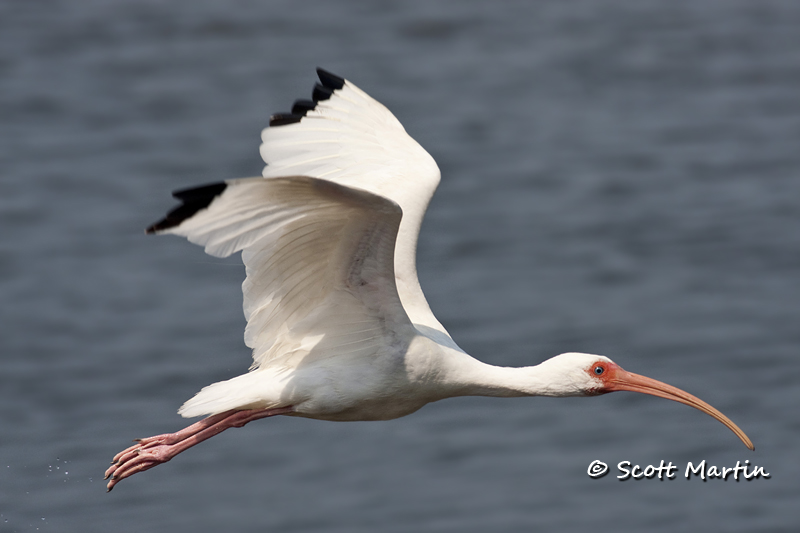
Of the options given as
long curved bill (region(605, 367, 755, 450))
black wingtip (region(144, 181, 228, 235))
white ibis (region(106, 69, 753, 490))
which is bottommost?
long curved bill (region(605, 367, 755, 450))

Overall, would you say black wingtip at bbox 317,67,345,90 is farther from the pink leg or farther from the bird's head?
the bird's head

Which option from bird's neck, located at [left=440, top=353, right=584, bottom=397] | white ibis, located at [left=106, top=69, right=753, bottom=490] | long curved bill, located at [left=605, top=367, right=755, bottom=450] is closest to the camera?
white ibis, located at [left=106, top=69, right=753, bottom=490]

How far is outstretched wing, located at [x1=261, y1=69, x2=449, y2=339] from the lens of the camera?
1216 cm

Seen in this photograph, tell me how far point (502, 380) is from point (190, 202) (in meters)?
3.54

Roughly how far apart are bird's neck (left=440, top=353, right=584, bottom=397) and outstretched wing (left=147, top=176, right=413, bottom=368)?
610mm

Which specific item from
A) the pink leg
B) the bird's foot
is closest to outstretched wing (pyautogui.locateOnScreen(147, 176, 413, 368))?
the pink leg

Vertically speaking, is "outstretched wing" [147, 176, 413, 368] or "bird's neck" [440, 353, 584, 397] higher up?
"outstretched wing" [147, 176, 413, 368]

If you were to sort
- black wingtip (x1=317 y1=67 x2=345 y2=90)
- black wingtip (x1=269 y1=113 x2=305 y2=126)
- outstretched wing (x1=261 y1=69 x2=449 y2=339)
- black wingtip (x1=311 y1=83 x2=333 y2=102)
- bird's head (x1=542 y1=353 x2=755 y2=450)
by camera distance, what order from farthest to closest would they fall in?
black wingtip (x1=317 y1=67 x2=345 y2=90)
black wingtip (x1=311 y1=83 x2=333 y2=102)
black wingtip (x1=269 y1=113 x2=305 y2=126)
outstretched wing (x1=261 y1=69 x2=449 y2=339)
bird's head (x1=542 y1=353 x2=755 y2=450)

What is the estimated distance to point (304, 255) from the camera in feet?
33.4

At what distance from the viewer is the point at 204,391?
11.0m

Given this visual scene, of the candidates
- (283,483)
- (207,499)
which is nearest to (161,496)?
(207,499)

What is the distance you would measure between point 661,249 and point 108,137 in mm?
11437

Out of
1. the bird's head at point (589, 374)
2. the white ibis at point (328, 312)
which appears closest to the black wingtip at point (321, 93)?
the white ibis at point (328, 312)

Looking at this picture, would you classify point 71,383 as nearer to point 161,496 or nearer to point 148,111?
point 161,496
